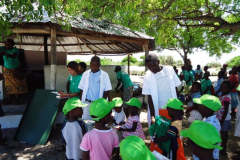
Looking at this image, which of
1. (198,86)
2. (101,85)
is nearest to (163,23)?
(198,86)

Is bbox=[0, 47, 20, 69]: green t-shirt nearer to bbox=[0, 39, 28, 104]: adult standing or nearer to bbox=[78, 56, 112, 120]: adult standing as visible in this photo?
bbox=[0, 39, 28, 104]: adult standing

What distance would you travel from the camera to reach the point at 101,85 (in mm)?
3613

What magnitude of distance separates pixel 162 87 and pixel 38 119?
300 cm

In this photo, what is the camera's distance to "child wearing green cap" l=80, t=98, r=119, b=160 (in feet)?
6.68

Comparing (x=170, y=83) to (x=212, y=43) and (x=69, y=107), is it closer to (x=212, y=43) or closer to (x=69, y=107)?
(x=69, y=107)

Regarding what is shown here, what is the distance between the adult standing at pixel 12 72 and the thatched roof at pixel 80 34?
1.81 ft

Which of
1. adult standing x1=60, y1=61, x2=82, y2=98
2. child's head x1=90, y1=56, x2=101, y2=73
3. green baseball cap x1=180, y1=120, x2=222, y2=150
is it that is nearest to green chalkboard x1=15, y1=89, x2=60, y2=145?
adult standing x1=60, y1=61, x2=82, y2=98

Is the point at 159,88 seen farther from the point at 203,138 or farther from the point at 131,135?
the point at 203,138

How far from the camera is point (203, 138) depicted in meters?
1.53

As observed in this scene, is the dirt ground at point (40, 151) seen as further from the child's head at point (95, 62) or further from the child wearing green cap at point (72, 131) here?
the child's head at point (95, 62)

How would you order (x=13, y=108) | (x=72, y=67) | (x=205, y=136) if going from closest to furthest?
(x=205, y=136) → (x=72, y=67) → (x=13, y=108)

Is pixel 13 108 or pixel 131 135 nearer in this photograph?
pixel 131 135

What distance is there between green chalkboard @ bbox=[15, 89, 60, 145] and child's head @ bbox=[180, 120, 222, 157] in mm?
3425

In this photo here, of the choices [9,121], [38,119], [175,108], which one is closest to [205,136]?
[175,108]
